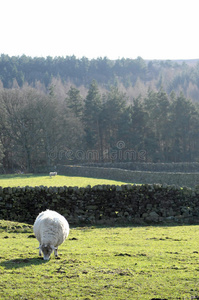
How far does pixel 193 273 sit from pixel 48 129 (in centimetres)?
5854

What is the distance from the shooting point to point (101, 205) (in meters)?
19.0

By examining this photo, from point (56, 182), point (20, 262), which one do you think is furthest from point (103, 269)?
point (56, 182)

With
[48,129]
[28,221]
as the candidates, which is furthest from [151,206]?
[48,129]

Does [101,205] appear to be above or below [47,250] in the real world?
below

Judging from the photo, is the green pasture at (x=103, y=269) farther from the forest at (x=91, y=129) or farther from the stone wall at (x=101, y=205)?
the forest at (x=91, y=129)

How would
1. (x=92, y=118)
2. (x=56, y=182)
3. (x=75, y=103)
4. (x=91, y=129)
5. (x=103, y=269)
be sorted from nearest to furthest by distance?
(x=103, y=269) → (x=56, y=182) → (x=92, y=118) → (x=91, y=129) → (x=75, y=103)

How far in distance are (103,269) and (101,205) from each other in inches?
399

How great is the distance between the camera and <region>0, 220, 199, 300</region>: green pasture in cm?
746

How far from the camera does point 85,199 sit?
19.0m

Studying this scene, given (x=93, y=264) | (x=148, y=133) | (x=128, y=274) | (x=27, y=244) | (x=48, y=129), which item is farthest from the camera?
(x=148, y=133)

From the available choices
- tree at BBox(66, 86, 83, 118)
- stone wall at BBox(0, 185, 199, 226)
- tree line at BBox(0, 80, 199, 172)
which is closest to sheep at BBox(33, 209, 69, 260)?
stone wall at BBox(0, 185, 199, 226)

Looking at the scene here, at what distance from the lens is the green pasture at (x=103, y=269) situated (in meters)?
7.46

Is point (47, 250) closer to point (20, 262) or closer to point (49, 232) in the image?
point (49, 232)

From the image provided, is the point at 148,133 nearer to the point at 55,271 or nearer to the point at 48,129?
the point at 48,129
